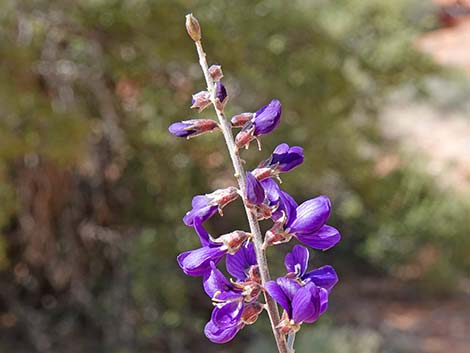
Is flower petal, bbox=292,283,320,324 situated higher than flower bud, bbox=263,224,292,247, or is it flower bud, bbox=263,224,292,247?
flower bud, bbox=263,224,292,247

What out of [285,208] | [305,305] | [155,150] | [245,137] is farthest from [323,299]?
[155,150]

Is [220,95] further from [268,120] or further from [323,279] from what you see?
[323,279]

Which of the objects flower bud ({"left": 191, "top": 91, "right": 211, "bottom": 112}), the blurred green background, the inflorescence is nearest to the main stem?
the inflorescence

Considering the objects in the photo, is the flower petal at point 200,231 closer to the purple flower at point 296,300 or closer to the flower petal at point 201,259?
the flower petal at point 201,259

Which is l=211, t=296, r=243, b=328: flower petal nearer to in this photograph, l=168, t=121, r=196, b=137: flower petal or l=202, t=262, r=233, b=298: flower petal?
l=202, t=262, r=233, b=298: flower petal

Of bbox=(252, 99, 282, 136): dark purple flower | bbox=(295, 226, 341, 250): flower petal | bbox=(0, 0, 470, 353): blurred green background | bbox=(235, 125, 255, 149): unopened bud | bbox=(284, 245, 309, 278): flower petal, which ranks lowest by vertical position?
bbox=(0, 0, 470, 353): blurred green background

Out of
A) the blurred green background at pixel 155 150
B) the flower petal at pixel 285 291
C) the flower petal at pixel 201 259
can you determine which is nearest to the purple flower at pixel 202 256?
the flower petal at pixel 201 259
